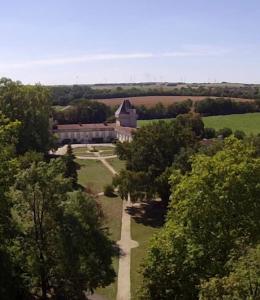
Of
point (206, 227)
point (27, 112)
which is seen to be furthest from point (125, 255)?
point (27, 112)

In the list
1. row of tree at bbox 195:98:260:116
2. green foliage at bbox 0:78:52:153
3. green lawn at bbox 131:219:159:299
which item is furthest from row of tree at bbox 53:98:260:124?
green lawn at bbox 131:219:159:299

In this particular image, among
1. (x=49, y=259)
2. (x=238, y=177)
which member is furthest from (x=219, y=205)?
(x=49, y=259)

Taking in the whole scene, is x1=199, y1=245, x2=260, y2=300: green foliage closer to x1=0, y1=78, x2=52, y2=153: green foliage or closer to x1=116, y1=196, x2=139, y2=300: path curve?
x1=116, y1=196, x2=139, y2=300: path curve

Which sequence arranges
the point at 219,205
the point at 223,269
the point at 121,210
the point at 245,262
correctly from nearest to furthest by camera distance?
1. the point at 245,262
2. the point at 223,269
3. the point at 219,205
4. the point at 121,210

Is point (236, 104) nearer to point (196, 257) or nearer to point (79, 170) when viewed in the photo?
point (79, 170)

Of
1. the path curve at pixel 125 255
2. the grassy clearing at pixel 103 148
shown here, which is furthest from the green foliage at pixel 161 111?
the path curve at pixel 125 255
